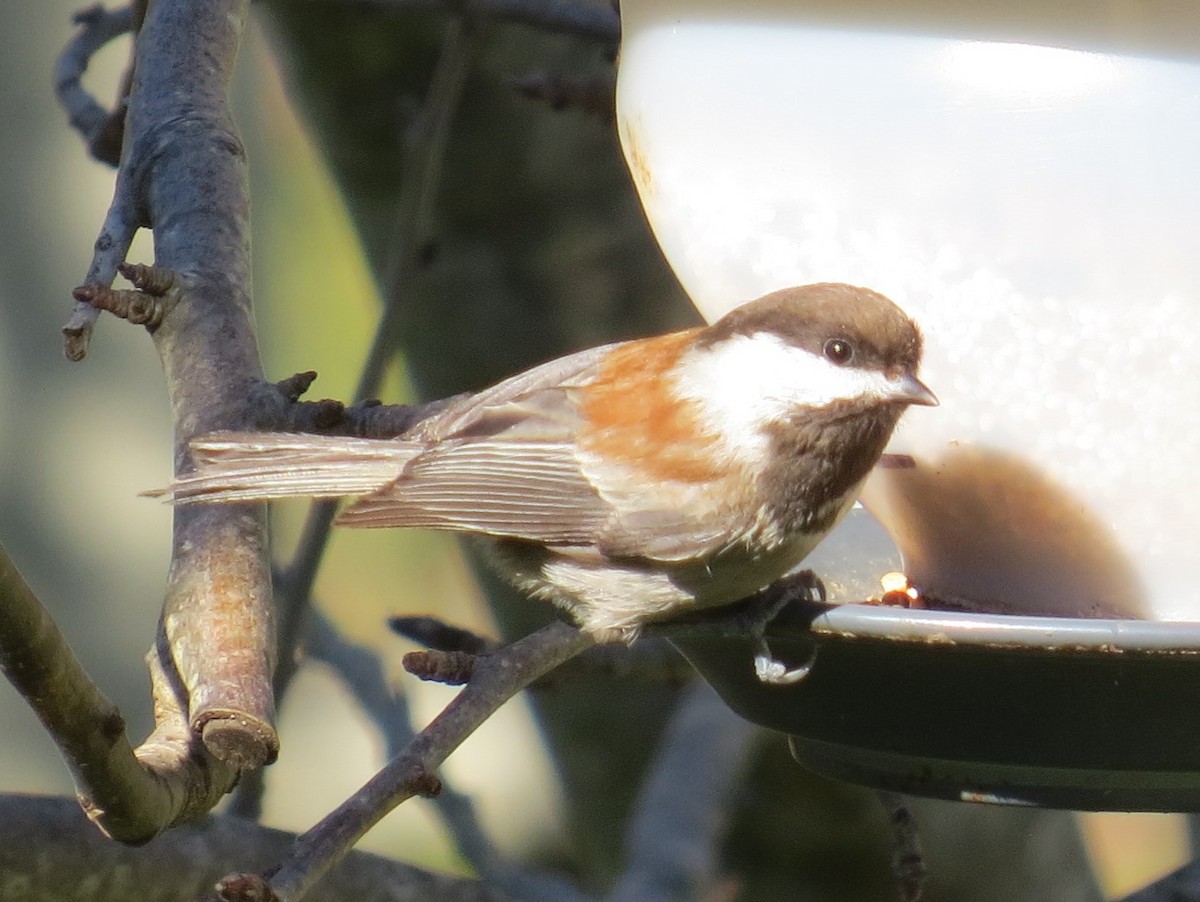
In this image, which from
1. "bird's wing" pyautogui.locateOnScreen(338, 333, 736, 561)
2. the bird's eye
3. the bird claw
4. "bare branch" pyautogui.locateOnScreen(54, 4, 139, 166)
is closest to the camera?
the bird claw

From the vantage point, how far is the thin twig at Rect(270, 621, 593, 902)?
5.74 ft

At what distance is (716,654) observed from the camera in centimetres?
221

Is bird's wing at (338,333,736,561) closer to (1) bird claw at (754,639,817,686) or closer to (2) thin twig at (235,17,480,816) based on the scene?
(1) bird claw at (754,639,817,686)

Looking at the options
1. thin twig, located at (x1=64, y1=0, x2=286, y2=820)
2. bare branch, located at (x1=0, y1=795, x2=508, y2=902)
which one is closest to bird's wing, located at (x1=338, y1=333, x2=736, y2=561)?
thin twig, located at (x1=64, y1=0, x2=286, y2=820)

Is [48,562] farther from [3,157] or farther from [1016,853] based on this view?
[1016,853]

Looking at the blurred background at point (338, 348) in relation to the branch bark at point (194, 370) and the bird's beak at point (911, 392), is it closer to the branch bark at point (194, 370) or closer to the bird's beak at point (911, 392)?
the branch bark at point (194, 370)

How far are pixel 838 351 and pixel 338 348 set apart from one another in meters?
3.00

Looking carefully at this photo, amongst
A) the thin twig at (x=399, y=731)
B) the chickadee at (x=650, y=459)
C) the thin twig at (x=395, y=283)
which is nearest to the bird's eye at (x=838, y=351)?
the chickadee at (x=650, y=459)

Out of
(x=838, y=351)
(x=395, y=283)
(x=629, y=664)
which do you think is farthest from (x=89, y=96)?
(x=838, y=351)

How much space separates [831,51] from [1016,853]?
2.62 m

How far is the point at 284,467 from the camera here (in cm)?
223

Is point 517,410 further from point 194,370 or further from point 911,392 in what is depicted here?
point 911,392

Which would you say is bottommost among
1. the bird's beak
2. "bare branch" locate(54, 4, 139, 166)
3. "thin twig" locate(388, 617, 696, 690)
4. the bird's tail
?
"thin twig" locate(388, 617, 696, 690)

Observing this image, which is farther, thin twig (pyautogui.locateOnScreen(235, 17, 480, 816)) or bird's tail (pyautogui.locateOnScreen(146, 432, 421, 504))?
thin twig (pyautogui.locateOnScreen(235, 17, 480, 816))
